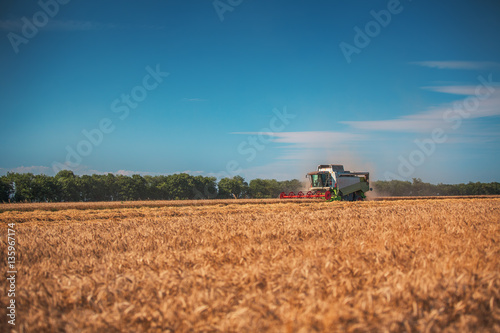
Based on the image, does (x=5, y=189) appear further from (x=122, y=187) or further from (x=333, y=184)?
(x=333, y=184)

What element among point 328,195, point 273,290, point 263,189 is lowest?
point 273,290

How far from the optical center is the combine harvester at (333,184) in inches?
1342

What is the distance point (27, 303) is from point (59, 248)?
9.88ft

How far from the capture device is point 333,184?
3462 centimetres

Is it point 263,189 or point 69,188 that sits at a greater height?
point 69,188

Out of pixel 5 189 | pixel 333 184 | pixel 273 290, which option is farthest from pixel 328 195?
pixel 5 189

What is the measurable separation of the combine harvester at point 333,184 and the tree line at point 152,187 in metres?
4.77

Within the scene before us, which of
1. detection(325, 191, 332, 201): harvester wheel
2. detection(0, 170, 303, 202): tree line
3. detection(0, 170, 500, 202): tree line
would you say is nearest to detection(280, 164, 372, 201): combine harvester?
detection(325, 191, 332, 201): harvester wheel

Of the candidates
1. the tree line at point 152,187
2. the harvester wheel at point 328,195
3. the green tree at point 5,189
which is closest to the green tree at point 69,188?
the tree line at point 152,187

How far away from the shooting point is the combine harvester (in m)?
34.1

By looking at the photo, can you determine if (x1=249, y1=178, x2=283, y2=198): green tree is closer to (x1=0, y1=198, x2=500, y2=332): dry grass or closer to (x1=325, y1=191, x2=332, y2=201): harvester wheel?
(x1=325, y1=191, x2=332, y2=201): harvester wheel

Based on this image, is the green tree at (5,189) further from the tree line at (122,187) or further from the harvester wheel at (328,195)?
the harvester wheel at (328,195)

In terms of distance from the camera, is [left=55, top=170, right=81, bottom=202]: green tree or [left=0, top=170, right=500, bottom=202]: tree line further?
[left=55, top=170, right=81, bottom=202]: green tree

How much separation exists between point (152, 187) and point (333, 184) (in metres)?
41.7
